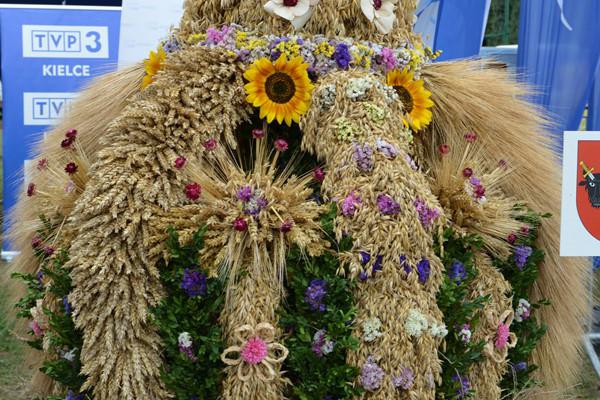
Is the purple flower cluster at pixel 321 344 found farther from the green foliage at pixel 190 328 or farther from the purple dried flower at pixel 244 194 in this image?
the purple dried flower at pixel 244 194

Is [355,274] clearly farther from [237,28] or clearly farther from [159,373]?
[237,28]

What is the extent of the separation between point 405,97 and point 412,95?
0.03m

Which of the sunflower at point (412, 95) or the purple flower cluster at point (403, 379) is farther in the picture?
the sunflower at point (412, 95)

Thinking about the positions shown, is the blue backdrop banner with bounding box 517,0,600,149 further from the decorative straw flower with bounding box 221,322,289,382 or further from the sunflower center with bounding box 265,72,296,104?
the decorative straw flower with bounding box 221,322,289,382

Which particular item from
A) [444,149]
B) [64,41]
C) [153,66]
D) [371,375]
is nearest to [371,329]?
[371,375]

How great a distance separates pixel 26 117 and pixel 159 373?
164 inches

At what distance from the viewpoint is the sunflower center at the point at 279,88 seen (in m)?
2.44

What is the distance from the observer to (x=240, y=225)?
2127 millimetres

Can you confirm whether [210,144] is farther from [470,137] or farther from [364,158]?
[470,137]

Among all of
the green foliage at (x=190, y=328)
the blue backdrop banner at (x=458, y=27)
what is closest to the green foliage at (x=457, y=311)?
the green foliage at (x=190, y=328)

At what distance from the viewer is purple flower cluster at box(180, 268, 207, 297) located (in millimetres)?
2152

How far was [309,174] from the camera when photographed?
8.04 ft

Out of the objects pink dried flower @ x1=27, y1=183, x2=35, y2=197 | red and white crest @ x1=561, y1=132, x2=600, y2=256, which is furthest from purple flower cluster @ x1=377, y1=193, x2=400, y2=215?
pink dried flower @ x1=27, y1=183, x2=35, y2=197

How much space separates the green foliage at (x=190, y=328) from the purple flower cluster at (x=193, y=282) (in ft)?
0.04
